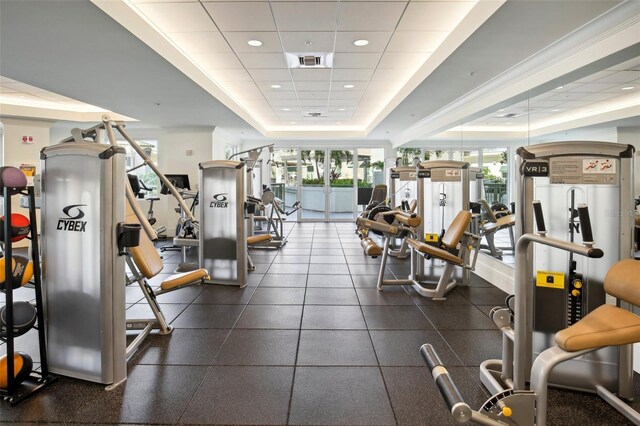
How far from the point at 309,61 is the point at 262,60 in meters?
0.62

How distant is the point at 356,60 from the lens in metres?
4.98

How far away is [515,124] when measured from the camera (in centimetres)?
529

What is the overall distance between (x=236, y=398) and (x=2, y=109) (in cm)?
776

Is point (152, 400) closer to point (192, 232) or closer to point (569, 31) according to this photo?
point (192, 232)

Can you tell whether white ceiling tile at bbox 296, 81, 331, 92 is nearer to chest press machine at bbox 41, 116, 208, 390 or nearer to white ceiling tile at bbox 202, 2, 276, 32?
white ceiling tile at bbox 202, 2, 276, 32

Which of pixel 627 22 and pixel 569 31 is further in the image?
pixel 569 31

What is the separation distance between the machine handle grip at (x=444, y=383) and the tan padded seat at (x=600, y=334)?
1.52ft

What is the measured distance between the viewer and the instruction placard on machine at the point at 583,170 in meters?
2.08

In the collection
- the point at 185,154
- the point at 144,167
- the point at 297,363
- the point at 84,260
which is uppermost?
the point at 185,154

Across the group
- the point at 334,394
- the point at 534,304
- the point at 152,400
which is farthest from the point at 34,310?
the point at 534,304

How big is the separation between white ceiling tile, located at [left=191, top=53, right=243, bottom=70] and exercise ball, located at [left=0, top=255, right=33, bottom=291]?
3469mm

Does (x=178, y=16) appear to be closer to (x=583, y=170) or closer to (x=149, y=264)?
(x=149, y=264)

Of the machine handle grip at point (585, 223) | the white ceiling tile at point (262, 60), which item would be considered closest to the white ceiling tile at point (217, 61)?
the white ceiling tile at point (262, 60)

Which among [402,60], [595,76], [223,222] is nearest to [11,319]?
[223,222]
